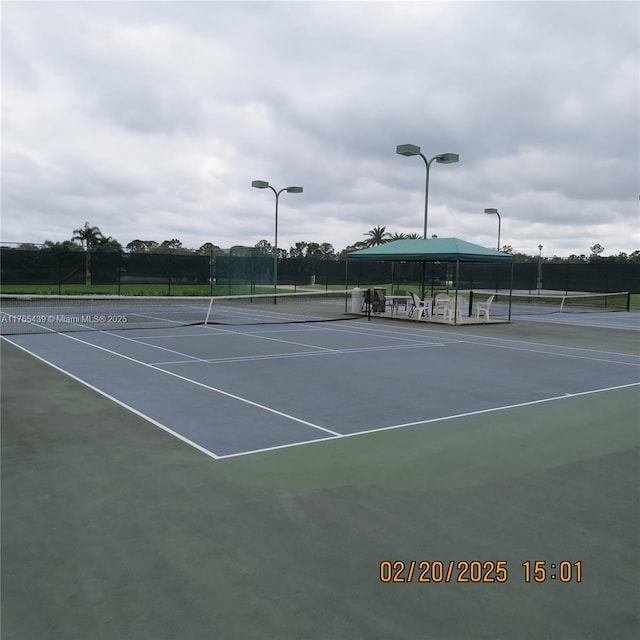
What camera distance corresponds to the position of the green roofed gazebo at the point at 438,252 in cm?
2084

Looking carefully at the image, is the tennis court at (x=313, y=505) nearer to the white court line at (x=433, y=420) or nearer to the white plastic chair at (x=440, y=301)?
the white court line at (x=433, y=420)

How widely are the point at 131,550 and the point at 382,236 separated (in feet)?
262

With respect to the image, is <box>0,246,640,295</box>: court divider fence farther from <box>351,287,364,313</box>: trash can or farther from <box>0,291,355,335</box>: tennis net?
<box>351,287,364,313</box>: trash can

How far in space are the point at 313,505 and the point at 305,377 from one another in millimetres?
5449

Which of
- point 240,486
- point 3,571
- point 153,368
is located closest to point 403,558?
point 240,486

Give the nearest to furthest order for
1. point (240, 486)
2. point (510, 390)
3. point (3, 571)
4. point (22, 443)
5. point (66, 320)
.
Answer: point (3, 571) < point (240, 486) < point (22, 443) < point (510, 390) < point (66, 320)

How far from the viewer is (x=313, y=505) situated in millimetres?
4516

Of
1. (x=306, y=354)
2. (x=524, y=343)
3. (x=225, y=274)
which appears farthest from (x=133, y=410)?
(x=225, y=274)

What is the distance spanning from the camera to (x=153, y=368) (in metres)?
10.4

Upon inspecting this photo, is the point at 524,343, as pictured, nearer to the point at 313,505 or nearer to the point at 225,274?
the point at 313,505

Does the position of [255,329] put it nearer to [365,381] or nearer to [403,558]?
[365,381]

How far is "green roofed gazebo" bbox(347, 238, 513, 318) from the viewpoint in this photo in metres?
20.8
